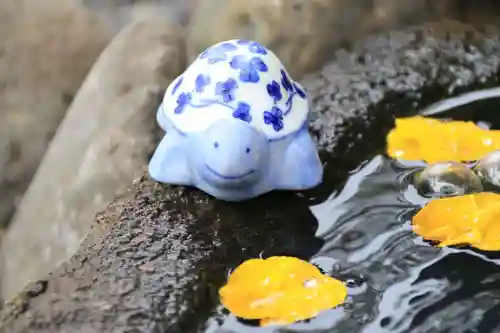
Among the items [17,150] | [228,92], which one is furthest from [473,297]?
[17,150]

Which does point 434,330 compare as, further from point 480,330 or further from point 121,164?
point 121,164

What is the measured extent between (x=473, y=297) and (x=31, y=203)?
0.79 metres

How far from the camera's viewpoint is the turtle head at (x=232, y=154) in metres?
0.86

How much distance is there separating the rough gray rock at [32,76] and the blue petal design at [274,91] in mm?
725

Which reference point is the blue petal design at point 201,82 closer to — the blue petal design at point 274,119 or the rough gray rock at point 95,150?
the blue petal design at point 274,119

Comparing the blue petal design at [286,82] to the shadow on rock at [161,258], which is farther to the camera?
the blue petal design at [286,82]

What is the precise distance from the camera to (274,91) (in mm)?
915

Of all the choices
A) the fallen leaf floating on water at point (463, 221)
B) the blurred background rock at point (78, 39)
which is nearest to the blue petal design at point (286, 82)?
the fallen leaf floating on water at point (463, 221)

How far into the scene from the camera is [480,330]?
71cm

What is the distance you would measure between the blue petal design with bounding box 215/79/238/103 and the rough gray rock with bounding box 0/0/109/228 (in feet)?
2.31

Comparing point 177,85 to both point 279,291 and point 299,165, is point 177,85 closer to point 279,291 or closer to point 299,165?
point 299,165

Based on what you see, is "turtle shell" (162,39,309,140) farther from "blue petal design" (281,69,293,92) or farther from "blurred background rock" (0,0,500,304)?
"blurred background rock" (0,0,500,304)

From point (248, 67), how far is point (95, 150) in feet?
1.21

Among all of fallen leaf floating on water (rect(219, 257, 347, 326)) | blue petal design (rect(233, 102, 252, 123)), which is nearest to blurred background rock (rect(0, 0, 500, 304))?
blue petal design (rect(233, 102, 252, 123))
